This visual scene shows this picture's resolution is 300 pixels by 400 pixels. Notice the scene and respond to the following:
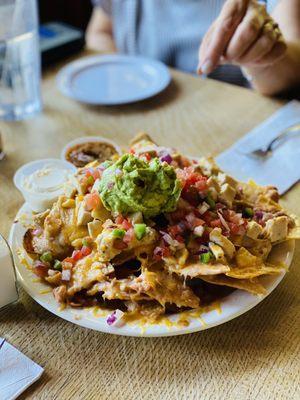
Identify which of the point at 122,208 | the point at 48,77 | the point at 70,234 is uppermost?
the point at 122,208

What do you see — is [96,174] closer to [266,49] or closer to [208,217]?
[208,217]

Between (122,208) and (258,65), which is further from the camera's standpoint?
(258,65)

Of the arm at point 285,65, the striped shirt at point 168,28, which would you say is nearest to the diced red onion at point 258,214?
the arm at point 285,65

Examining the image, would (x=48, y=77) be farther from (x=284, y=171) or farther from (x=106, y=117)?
(x=284, y=171)

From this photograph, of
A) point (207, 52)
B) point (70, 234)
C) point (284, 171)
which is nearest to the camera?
point (70, 234)

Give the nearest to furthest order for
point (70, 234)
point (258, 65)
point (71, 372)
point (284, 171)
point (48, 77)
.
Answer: point (71, 372)
point (70, 234)
point (284, 171)
point (258, 65)
point (48, 77)

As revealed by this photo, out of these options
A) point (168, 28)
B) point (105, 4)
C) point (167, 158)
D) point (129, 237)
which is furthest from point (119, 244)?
point (105, 4)

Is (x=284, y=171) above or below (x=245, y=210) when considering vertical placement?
below

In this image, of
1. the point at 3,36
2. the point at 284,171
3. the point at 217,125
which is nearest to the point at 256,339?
the point at 284,171
